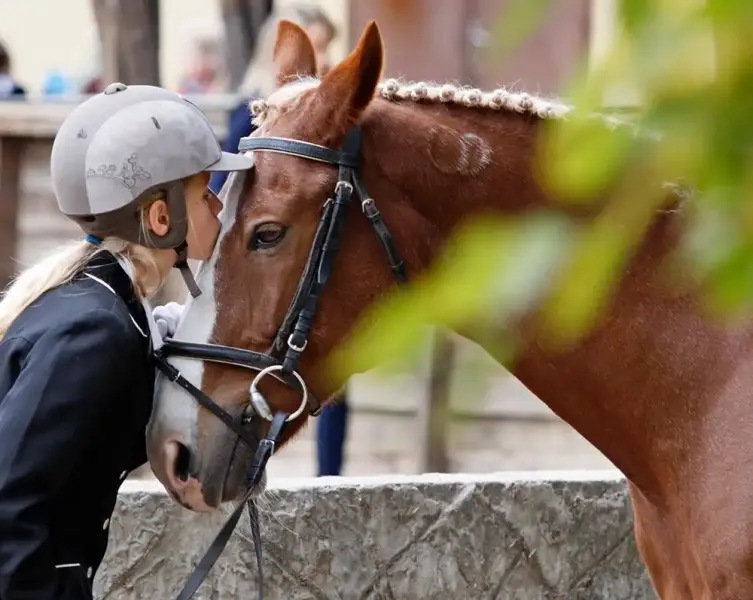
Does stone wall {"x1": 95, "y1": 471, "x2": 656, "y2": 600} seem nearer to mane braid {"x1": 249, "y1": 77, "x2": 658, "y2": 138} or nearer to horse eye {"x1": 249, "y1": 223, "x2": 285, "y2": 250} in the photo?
horse eye {"x1": 249, "y1": 223, "x2": 285, "y2": 250}

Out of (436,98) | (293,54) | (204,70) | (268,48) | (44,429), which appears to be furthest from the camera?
(204,70)

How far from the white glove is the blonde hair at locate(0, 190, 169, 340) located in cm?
15

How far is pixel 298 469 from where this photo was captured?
262 inches

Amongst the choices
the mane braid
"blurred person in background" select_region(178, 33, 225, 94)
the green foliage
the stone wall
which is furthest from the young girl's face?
"blurred person in background" select_region(178, 33, 225, 94)

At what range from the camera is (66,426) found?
1.88m

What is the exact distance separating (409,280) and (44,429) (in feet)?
2.45

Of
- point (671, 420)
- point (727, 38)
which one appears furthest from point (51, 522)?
point (727, 38)

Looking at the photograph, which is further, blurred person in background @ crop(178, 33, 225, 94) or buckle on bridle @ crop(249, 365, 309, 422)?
blurred person in background @ crop(178, 33, 225, 94)

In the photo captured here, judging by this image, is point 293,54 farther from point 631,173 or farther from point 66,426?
point 631,173

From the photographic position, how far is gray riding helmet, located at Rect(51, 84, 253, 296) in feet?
6.89

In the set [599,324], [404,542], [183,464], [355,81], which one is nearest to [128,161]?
[355,81]

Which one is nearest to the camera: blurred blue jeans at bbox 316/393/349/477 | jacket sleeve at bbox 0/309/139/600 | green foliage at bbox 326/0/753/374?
green foliage at bbox 326/0/753/374

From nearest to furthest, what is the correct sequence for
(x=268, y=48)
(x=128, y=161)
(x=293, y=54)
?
1. (x=128, y=161)
2. (x=293, y=54)
3. (x=268, y=48)

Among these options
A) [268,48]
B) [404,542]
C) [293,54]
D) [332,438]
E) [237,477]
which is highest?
[293,54]
